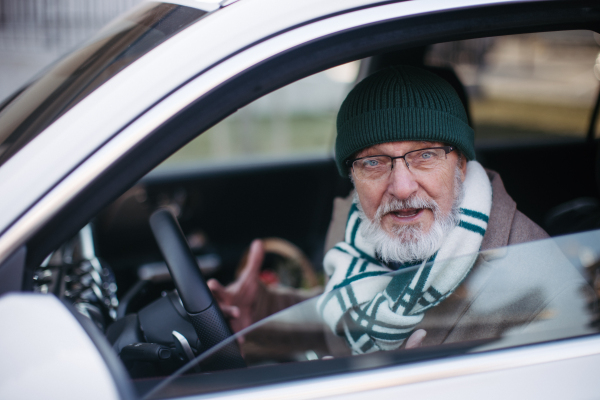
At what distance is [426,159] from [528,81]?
7.22 meters

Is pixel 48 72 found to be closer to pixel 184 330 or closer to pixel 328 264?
pixel 184 330

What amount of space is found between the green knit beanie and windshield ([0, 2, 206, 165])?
62 cm

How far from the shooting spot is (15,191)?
36.3 inches

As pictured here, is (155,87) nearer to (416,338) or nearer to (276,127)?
(416,338)

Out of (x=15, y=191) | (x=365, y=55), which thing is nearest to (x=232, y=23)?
(x=365, y=55)

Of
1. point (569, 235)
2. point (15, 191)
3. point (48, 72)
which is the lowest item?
point (569, 235)

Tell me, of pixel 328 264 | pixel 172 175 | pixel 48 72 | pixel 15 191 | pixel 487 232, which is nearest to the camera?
pixel 15 191

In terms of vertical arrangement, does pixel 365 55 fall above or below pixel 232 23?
below

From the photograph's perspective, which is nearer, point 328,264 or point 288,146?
point 328,264

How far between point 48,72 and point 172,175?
1.99 metres

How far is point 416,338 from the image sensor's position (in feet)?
3.75

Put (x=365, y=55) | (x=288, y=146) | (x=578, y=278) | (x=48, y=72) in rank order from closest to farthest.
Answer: (x=365, y=55) → (x=578, y=278) → (x=48, y=72) → (x=288, y=146)

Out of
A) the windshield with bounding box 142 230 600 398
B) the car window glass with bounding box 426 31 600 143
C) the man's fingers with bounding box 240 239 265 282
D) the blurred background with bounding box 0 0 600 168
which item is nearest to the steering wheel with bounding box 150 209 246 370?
the windshield with bounding box 142 230 600 398

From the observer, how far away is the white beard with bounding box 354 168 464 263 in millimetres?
1425
